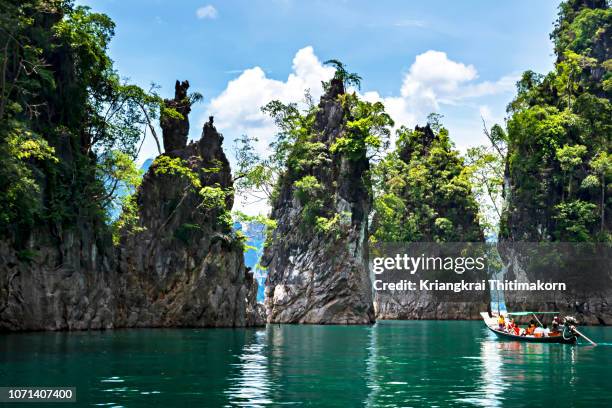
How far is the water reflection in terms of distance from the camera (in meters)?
16.5

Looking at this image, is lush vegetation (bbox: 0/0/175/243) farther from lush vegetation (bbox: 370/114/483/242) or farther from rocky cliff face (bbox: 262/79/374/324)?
lush vegetation (bbox: 370/114/483/242)

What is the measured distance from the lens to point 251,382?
1977 centimetres

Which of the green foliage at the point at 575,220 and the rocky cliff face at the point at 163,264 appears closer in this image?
the rocky cliff face at the point at 163,264

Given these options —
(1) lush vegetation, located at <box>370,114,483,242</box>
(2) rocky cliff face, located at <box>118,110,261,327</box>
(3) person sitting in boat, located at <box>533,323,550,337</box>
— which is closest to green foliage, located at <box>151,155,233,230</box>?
(2) rocky cliff face, located at <box>118,110,261,327</box>

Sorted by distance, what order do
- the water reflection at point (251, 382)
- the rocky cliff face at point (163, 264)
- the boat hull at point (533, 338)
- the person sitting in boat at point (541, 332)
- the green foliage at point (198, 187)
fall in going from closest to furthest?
the water reflection at point (251, 382) < the boat hull at point (533, 338) < the person sitting in boat at point (541, 332) < the rocky cliff face at point (163, 264) < the green foliage at point (198, 187)

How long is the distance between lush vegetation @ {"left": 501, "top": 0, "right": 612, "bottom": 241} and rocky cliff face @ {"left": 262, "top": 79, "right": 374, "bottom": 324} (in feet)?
53.2

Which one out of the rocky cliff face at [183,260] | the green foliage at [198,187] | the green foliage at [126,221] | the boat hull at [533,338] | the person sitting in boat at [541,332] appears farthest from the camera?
the green foliage at [198,187]

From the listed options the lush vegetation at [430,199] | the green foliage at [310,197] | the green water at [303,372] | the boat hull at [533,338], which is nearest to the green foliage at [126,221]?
the green water at [303,372]

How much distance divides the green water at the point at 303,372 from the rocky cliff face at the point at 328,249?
3206 cm

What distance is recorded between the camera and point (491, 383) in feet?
66.7

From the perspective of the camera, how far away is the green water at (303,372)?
17016mm

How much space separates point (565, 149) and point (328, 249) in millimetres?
24176

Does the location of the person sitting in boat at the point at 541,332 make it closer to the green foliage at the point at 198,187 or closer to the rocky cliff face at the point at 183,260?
the rocky cliff face at the point at 183,260

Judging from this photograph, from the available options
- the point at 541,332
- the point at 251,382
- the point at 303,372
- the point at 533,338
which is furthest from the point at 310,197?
the point at 251,382
